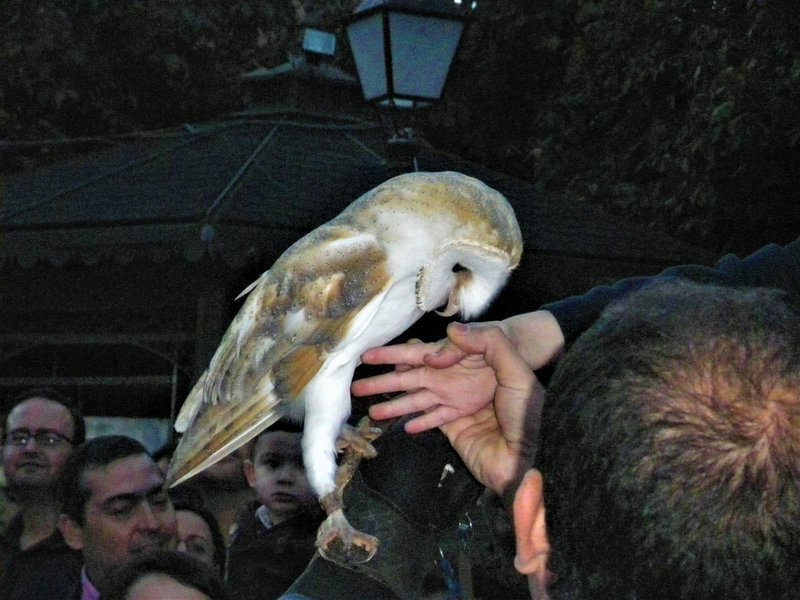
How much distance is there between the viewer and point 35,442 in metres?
3.77

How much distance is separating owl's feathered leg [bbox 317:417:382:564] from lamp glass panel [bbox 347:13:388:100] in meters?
2.80

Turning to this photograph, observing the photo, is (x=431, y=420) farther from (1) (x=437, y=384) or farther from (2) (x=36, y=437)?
(2) (x=36, y=437)

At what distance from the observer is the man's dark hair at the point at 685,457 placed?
78 centimetres

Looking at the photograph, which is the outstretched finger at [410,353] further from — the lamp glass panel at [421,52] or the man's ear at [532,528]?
the lamp glass panel at [421,52]

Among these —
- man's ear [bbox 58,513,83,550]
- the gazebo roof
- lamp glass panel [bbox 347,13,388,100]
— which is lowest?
man's ear [bbox 58,513,83,550]

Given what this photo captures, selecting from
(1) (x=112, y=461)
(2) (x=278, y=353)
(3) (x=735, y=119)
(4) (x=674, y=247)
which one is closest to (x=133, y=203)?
(1) (x=112, y=461)

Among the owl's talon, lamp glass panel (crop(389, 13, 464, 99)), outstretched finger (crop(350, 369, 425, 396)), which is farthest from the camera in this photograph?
lamp glass panel (crop(389, 13, 464, 99))

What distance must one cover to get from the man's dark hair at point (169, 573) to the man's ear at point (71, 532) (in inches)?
23.7

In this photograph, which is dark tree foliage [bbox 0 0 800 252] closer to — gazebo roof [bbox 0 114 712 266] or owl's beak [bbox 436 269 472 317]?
gazebo roof [bbox 0 114 712 266]

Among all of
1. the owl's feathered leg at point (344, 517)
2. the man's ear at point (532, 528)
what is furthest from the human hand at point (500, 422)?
the man's ear at point (532, 528)

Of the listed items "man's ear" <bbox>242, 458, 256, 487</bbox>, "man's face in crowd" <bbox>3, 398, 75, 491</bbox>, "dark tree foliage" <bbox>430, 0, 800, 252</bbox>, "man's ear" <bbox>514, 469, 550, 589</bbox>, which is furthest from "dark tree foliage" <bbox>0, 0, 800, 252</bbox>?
"man's ear" <bbox>514, 469, 550, 589</bbox>

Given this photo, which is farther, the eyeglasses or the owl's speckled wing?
the eyeglasses

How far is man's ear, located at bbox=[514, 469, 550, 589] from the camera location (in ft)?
3.02

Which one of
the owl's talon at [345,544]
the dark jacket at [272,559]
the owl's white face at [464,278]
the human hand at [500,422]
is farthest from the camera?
the dark jacket at [272,559]
